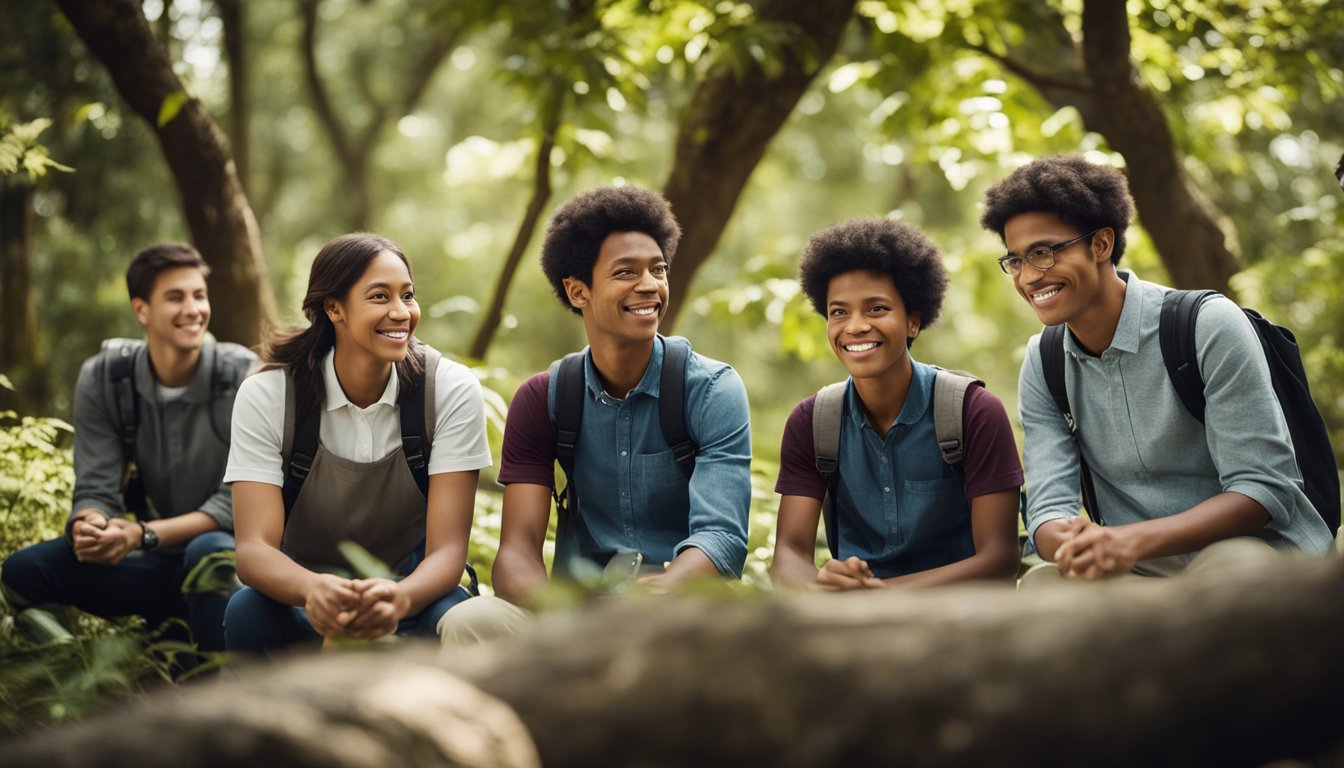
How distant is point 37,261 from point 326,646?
34.7 ft

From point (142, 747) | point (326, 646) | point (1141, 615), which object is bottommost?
point (326, 646)

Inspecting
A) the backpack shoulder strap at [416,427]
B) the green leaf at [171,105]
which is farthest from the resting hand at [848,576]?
the green leaf at [171,105]

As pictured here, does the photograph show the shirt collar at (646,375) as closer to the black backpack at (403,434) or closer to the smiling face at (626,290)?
the smiling face at (626,290)

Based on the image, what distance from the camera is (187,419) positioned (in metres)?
5.05

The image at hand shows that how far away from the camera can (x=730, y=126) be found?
642cm

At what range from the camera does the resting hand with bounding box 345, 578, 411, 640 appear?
3436 mm

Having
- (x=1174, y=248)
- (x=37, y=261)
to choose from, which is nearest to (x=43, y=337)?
(x=37, y=261)

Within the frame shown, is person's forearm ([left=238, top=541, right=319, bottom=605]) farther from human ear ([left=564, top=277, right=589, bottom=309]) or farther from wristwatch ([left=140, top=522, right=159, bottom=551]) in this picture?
human ear ([left=564, top=277, right=589, bottom=309])

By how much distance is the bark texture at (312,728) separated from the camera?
1.65 meters

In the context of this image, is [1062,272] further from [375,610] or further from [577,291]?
[375,610]

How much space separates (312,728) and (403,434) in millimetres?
2476

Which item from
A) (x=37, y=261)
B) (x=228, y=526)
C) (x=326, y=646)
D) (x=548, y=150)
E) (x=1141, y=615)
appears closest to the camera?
(x=1141, y=615)

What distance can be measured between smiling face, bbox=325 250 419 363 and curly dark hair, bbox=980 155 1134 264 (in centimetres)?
226

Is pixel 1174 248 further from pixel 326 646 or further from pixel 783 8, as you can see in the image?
pixel 326 646
